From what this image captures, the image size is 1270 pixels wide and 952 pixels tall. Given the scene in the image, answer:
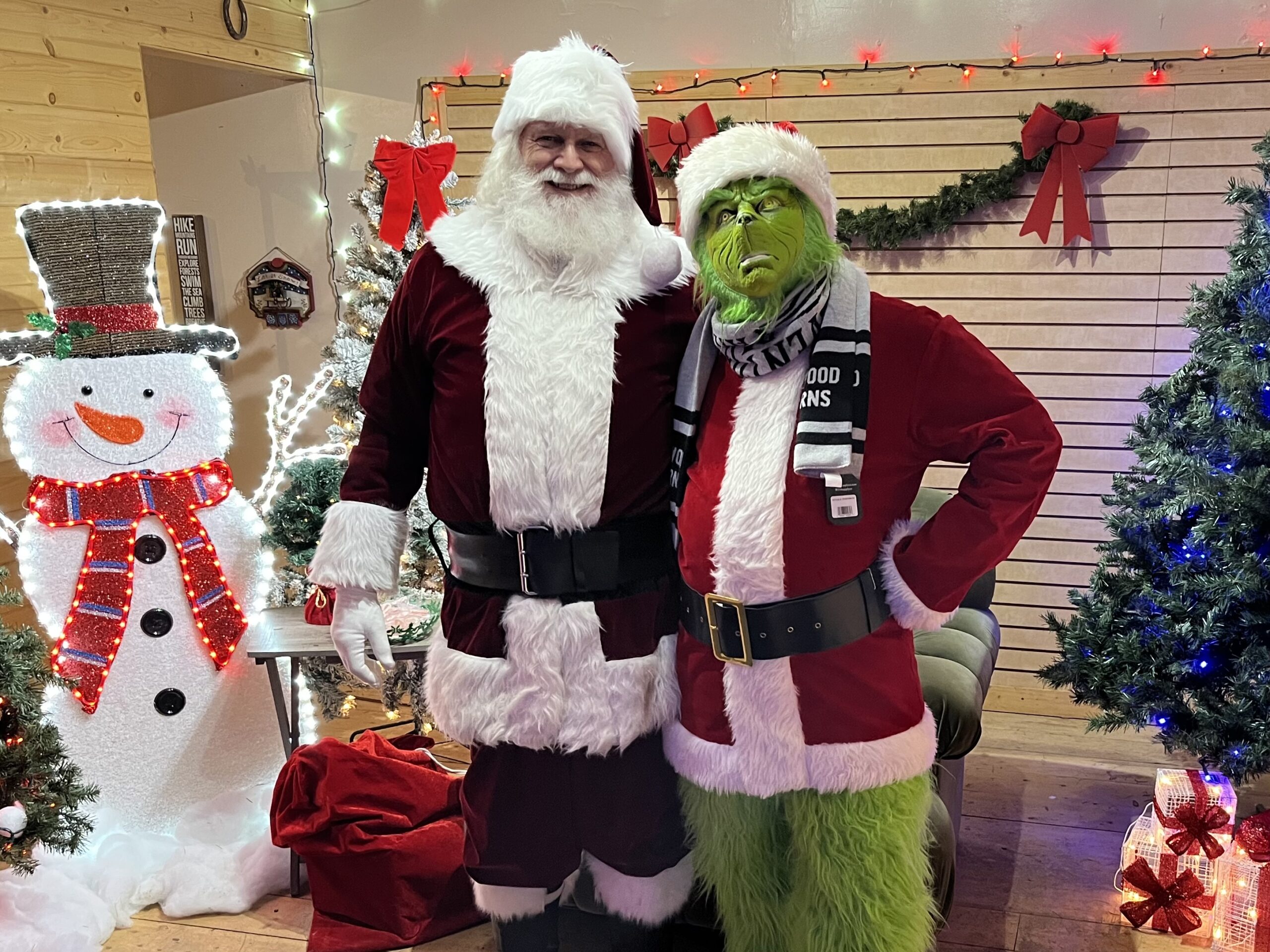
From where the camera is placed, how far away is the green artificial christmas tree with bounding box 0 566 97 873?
2.07m

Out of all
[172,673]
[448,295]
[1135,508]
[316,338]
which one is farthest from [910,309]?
[316,338]

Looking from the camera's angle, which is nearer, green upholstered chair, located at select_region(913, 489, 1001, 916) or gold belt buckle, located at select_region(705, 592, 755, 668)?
gold belt buckle, located at select_region(705, 592, 755, 668)

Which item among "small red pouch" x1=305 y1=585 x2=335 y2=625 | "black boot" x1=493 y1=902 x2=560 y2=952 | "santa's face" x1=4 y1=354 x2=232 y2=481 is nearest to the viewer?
"black boot" x1=493 y1=902 x2=560 y2=952

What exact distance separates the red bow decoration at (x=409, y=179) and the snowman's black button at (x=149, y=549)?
1091 mm

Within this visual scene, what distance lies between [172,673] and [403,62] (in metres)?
2.39

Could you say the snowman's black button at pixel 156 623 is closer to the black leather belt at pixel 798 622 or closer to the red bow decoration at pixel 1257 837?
the black leather belt at pixel 798 622

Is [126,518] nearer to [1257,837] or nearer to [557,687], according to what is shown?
[557,687]

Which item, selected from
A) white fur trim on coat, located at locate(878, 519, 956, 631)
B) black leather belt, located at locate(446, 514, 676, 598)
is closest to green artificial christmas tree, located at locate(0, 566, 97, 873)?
black leather belt, located at locate(446, 514, 676, 598)

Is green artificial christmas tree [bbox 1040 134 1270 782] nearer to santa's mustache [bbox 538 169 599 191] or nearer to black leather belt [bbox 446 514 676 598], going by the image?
black leather belt [bbox 446 514 676 598]

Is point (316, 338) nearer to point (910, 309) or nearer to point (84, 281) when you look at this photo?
point (84, 281)

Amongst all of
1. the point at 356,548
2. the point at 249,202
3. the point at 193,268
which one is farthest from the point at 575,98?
the point at 193,268

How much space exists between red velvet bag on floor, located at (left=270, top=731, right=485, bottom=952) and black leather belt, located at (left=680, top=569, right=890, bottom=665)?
108 centimetres

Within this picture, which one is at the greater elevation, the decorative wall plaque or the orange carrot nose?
the decorative wall plaque

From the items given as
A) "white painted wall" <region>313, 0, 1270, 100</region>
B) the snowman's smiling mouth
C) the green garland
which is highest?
"white painted wall" <region>313, 0, 1270, 100</region>
